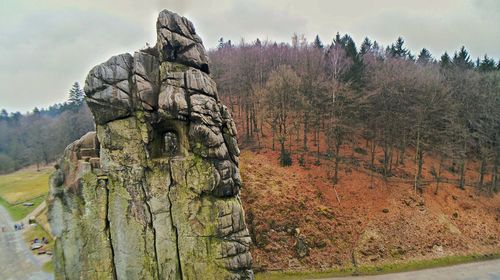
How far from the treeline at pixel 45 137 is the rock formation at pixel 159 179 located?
5928 centimetres

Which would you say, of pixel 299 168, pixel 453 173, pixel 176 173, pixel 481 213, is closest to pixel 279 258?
pixel 299 168

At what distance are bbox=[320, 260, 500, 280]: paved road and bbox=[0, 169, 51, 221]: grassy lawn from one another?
51.2m

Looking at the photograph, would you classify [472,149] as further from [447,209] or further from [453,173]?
[447,209]

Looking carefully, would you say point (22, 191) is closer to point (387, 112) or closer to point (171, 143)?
point (171, 143)

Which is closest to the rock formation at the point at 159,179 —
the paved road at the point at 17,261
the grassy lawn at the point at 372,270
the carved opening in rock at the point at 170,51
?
the carved opening in rock at the point at 170,51

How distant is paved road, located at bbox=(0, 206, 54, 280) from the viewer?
1088 inches

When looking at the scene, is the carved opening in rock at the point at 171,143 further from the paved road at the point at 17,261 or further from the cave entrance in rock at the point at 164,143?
the paved road at the point at 17,261

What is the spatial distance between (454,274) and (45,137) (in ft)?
291

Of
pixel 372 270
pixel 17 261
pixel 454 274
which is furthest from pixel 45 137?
pixel 454 274

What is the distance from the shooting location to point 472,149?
45594mm

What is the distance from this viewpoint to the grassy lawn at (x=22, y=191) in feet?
163

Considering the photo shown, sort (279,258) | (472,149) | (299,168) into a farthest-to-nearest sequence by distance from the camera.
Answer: (472,149) < (299,168) < (279,258)

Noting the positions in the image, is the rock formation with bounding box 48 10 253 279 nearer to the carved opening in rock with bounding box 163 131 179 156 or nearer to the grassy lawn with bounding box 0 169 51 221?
the carved opening in rock with bounding box 163 131 179 156

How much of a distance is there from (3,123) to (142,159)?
13873 centimetres
